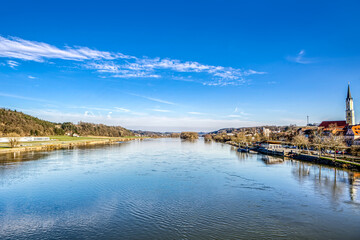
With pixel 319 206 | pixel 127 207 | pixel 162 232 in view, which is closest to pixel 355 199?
pixel 319 206

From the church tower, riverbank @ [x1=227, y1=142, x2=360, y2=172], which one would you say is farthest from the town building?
the church tower

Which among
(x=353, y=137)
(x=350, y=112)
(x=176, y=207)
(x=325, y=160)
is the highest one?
(x=350, y=112)

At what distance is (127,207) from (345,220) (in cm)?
1011

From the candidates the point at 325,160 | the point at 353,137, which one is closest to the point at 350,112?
the point at 353,137

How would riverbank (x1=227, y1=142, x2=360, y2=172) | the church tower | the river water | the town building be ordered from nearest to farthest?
the river water, riverbank (x1=227, y1=142, x2=360, y2=172), the town building, the church tower

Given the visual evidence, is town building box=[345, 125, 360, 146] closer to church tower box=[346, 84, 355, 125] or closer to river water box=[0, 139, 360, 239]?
church tower box=[346, 84, 355, 125]

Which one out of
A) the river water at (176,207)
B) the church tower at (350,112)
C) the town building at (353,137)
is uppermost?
the church tower at (350,112)

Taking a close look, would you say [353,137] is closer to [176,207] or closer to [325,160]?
[325,160]

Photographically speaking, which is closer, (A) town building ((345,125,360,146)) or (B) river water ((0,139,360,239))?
(B) river water ((0,139,360,239))

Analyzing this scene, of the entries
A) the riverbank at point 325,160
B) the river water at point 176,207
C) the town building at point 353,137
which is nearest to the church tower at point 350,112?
the town building at point 353,137

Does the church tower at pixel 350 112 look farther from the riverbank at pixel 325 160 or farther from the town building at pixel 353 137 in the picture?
the riverbank at pixel 325 160

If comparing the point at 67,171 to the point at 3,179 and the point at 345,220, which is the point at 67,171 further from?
the point at 345,220

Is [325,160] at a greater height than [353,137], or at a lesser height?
lesser

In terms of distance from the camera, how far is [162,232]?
29.5 feet
